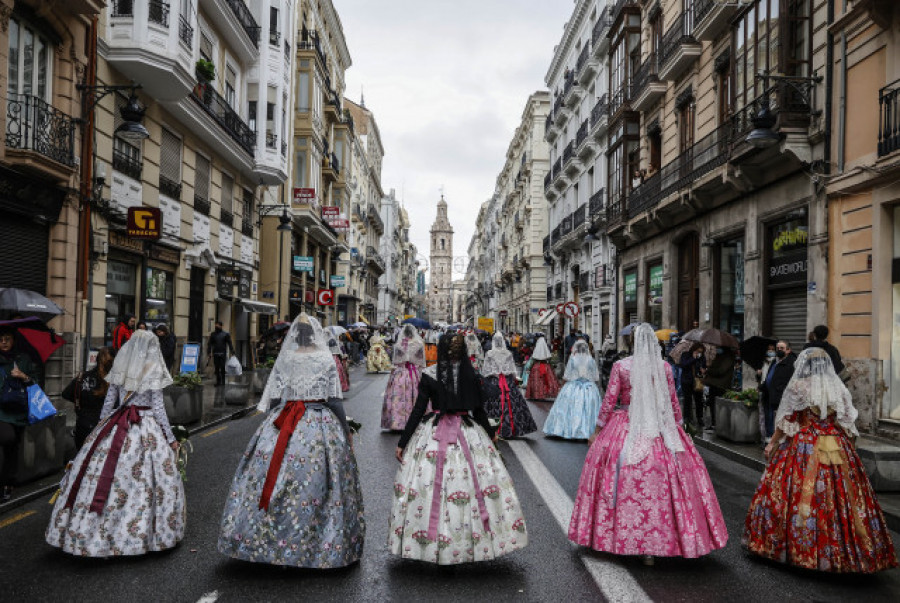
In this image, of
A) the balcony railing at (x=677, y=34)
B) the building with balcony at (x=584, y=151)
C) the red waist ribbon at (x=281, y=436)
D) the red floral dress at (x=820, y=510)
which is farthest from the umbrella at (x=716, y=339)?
the building with balcony at (x=584, y=151)

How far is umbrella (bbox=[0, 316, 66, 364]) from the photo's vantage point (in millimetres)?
6926

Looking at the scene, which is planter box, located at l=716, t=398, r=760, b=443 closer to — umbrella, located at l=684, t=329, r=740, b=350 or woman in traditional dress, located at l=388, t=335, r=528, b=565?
umbrella, located at l=684, t=329, r=740, b=350

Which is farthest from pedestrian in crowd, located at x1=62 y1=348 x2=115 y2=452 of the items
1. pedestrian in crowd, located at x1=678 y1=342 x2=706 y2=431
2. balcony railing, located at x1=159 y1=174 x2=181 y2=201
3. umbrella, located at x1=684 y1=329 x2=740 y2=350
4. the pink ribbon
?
balcony railing, located at x1=159 y1=174 x2=181 y2=201

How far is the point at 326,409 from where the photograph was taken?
516cm

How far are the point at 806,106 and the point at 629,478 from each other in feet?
36.1

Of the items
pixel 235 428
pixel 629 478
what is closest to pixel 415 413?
pixel 629 478

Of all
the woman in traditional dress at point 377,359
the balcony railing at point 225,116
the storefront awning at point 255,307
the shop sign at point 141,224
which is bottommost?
the woman in traditional dress at point 377,359

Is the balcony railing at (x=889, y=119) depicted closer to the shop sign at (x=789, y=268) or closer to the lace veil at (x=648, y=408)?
the shop sign at (x=789, y=268)

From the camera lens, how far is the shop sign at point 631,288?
26263 millimetres

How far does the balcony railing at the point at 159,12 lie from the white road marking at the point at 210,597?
14747 millimetres

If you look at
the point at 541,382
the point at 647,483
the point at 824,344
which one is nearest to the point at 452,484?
the point at 647,483

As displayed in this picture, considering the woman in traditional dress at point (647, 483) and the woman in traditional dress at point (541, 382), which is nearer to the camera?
the woman in traditional dress at point (647, 483)

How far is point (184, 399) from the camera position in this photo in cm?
1150

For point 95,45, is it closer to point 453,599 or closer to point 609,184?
point 453,599
